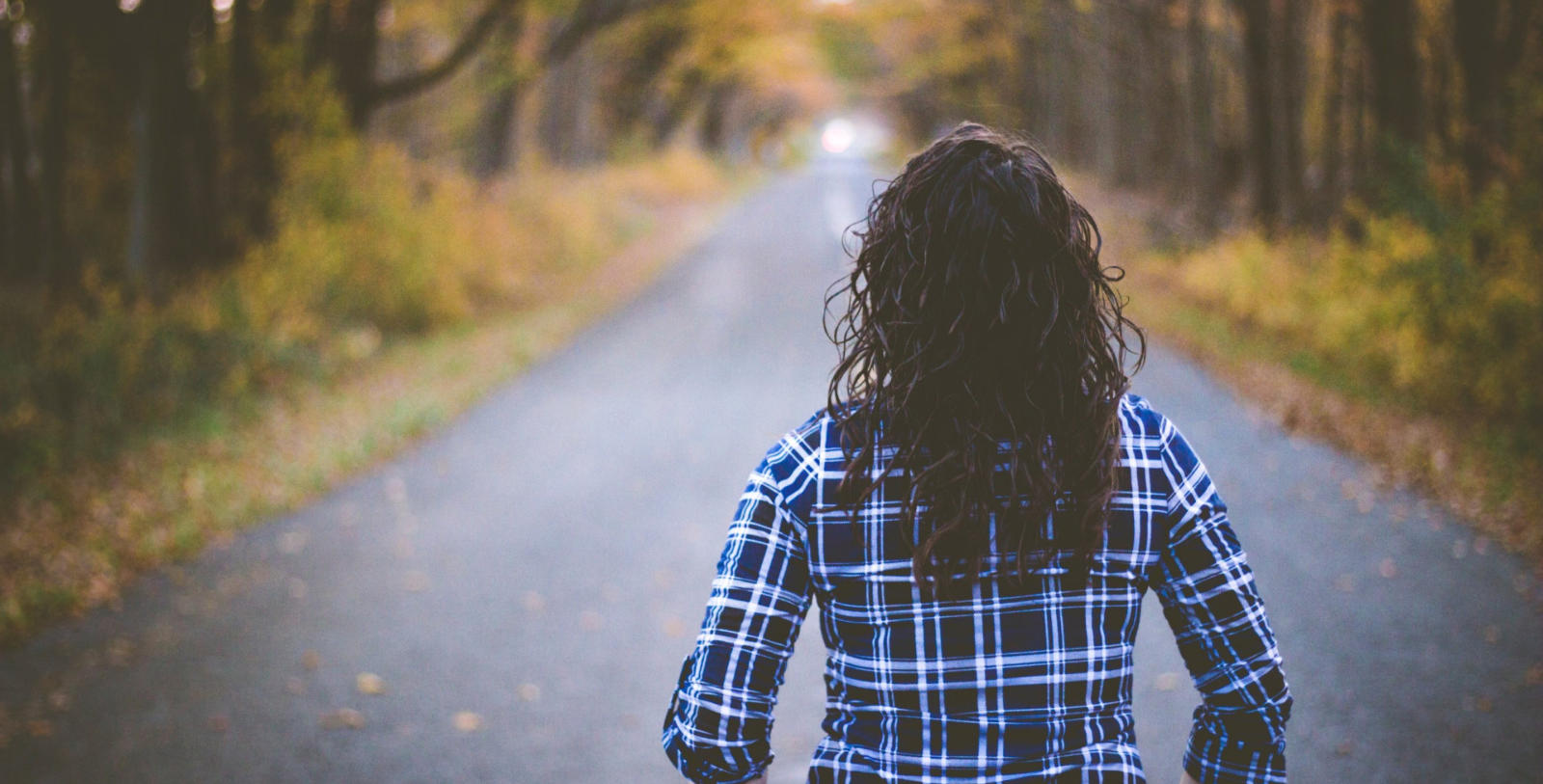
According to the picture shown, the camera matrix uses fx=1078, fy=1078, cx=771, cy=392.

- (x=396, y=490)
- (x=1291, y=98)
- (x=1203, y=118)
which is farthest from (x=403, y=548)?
(x=1203, y=118)

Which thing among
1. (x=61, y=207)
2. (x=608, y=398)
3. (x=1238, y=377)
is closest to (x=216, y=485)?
(x=608, y=398)

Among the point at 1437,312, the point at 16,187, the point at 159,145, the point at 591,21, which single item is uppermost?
the point at 591,21

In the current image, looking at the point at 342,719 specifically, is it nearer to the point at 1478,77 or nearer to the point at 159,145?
the point at 159,145

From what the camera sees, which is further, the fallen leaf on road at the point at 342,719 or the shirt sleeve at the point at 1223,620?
the fallen leaf on road at the point at 342,719

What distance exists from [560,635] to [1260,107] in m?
14.4

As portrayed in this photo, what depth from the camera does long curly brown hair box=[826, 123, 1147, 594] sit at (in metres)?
1.53

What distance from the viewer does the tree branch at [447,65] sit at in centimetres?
1486

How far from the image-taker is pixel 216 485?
7945 mm

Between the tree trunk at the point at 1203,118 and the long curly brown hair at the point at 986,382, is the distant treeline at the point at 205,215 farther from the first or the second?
the tree trunk at the point at 1203,118

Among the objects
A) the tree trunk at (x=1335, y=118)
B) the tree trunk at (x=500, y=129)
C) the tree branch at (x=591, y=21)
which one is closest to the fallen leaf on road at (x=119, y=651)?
the tree trunk at (x=1335, y=118)

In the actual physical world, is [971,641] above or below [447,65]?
below

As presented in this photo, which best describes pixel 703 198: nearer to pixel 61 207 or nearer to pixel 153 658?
pixel 61 207

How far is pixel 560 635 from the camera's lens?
220 inches

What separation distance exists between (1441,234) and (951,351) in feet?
30.4
